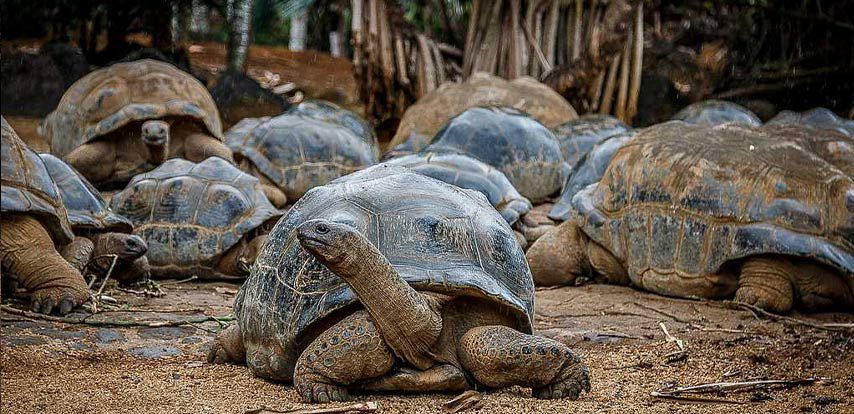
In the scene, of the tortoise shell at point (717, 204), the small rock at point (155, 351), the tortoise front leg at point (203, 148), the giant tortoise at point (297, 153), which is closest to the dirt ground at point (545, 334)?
the small rock at point (155, 351)

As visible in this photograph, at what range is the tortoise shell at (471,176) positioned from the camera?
624 cm

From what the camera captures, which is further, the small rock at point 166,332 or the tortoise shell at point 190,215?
the tortoise shell at point 190,215

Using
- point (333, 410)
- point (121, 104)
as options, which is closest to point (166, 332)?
point (333, 410)

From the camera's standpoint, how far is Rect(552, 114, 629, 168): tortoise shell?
27.9ft

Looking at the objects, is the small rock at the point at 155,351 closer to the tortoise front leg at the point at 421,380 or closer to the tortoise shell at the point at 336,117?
the tortoise front leg at the point at 421,380

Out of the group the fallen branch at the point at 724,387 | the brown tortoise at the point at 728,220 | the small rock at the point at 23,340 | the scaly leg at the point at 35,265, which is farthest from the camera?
the brown tortoise at the point at 728,220

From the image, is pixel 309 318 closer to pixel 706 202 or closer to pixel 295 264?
pixel 295 264

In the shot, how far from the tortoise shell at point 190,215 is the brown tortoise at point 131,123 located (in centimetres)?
184

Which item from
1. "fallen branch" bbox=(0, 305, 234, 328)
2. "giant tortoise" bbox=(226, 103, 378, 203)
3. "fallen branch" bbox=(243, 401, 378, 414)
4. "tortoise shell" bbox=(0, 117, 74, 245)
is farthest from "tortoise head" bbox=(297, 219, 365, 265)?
"giant tortoise" bbox=(226, 103, 378, 203)

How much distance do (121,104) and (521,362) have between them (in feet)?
19.5

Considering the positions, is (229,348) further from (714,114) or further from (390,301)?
(714,114)

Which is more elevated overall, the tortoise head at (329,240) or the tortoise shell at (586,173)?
the tortoise head at (329,240)

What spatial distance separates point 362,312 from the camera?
306 centimetres

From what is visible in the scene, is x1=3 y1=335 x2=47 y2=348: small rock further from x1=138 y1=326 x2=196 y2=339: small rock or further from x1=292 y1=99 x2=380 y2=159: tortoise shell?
x1=292 y1=99 x2=380 y2=159: tortoise shell
